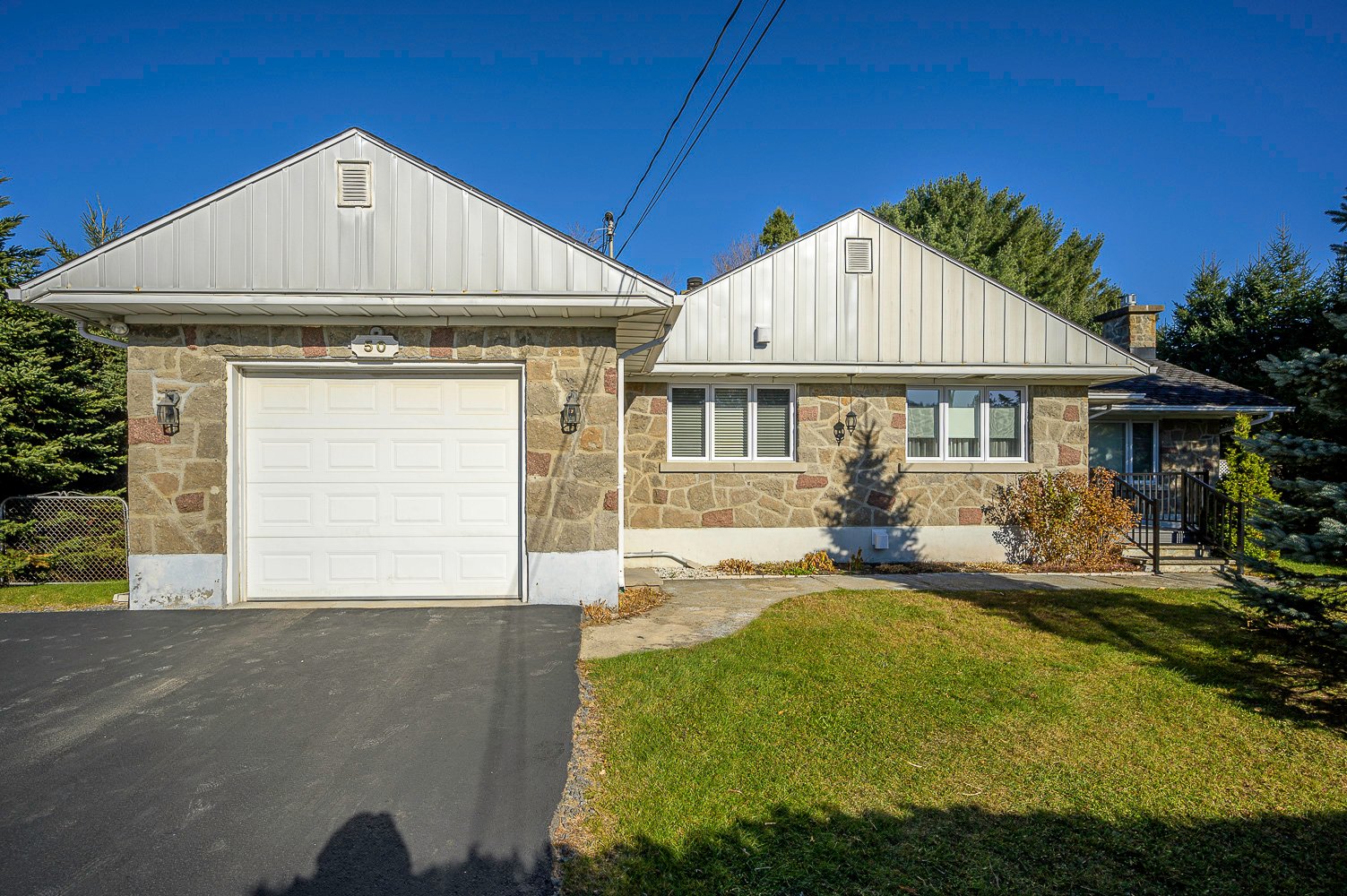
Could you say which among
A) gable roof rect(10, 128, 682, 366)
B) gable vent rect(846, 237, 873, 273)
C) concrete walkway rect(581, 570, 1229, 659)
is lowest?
concrete walkway rect(581, 570, 1229, 659)

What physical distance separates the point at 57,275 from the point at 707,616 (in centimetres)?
700

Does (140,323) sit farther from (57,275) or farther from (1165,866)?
(1165,866)

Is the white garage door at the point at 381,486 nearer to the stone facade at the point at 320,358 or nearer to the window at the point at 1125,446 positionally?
the stone facade at the point at 320,358

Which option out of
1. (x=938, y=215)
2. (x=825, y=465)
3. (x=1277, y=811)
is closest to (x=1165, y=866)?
(x=1277, y=811)

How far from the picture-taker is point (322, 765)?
391 cm

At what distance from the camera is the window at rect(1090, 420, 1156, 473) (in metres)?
13.4

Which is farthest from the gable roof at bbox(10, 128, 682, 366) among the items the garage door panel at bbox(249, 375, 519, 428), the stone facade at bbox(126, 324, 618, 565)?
the garage door panel at bbox(249, 375, 519, 428)

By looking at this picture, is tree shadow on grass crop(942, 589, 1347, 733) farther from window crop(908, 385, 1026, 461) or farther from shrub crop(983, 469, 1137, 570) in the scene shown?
window crop(908, 385, 1026, 461)

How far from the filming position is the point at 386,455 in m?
7.58

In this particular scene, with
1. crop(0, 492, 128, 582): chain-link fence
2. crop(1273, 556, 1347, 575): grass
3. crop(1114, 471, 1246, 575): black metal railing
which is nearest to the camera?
Answer: crop(1273, 556, 1347, 575): grass

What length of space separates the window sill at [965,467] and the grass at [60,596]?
405 inches

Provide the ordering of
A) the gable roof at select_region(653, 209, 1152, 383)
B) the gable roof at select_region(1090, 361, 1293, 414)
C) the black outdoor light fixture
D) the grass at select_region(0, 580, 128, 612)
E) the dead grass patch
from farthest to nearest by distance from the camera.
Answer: the gable roof at select_region(1090, 361, 1293, 414) < the black outdoor light fixture < the gable roof at select_region(653, 209, 1152, 383) < the grass at select_region(0, 580, 128, 612) < the dead grass patch

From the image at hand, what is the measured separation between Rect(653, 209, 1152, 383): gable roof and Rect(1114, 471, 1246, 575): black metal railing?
7.51 feet

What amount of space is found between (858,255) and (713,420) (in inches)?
131
